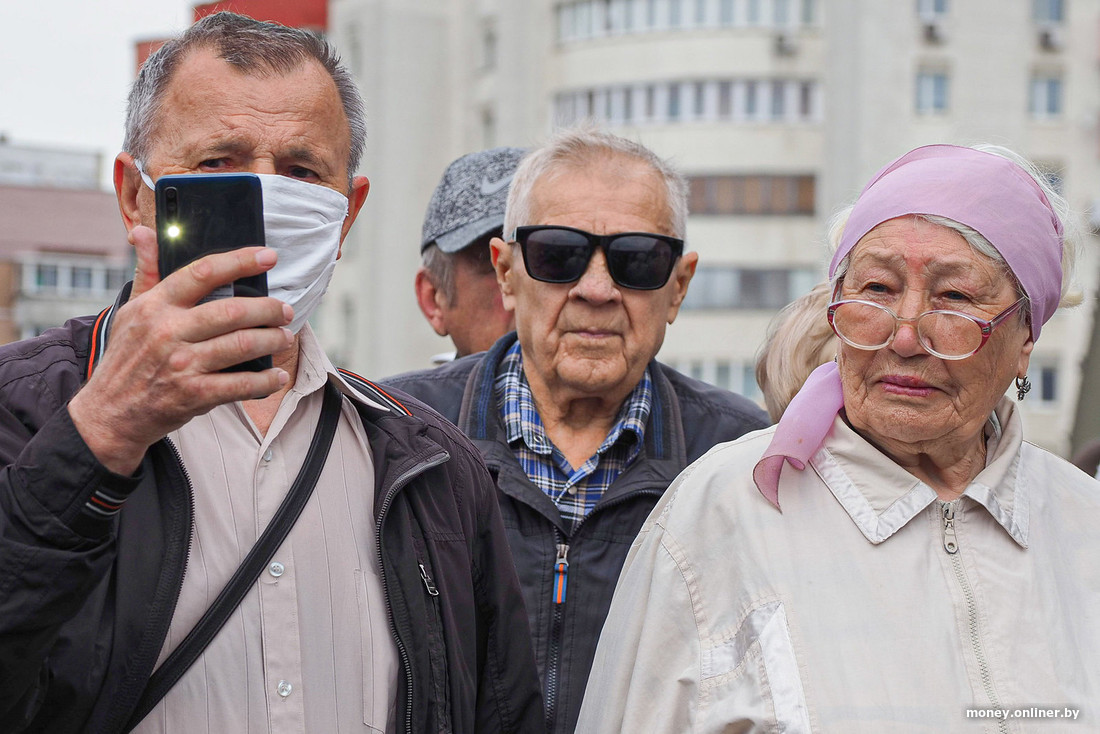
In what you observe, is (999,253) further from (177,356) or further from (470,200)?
(470,200)

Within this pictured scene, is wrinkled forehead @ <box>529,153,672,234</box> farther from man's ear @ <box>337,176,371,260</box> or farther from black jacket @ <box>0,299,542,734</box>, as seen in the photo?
black jacket @ <box>0,299,542,734</box>

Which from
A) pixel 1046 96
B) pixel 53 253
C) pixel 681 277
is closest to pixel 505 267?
pixel 681 277

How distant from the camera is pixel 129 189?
259cm

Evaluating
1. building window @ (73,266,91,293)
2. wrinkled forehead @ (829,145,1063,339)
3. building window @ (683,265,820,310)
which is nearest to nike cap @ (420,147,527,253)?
wrinkled forehead @ (829,145,1063,339)

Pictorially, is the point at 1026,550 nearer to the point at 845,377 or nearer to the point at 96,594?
the point at 845,377

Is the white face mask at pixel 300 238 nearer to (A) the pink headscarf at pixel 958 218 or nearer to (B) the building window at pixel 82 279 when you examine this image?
(A) the pink headscarf at pixel 958 218

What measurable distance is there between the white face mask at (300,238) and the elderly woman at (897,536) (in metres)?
0.91

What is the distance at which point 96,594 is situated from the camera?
7.01 feet

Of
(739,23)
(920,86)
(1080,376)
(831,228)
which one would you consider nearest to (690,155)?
(739,23)

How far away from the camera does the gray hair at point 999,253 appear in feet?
8.55

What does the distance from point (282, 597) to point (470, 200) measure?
7.55ft

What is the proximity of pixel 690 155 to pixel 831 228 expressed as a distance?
35768mm

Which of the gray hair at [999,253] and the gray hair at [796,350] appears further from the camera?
the gray hair at [796,350]

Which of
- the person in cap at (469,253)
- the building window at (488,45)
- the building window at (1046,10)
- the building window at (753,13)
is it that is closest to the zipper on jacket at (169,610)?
the person in cap at (469,253)
